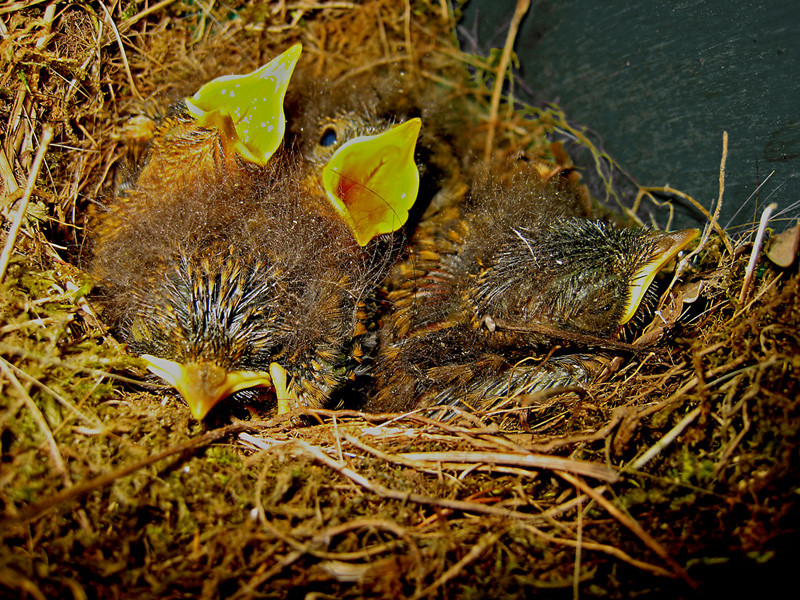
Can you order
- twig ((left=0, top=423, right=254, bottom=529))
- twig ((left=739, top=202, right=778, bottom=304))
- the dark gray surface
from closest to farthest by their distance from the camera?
twig ((left=0, top=423, right=254, bottom=529)) < twig ((left=739, top=202, right=778, bottom=304)) < the dark gray surface

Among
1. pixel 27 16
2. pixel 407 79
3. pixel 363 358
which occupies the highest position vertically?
pixel 27 16

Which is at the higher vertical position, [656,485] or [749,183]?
[749,183]

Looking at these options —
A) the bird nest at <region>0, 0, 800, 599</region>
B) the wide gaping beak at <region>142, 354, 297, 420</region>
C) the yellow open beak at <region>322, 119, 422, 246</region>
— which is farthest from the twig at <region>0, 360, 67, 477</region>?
the yellow open beak at <region>322, 119, 422, 246</region>

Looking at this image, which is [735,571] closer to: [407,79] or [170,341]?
[170,341]

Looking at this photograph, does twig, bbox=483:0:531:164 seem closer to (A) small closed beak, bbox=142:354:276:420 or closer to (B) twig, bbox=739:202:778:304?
(B) twig, bbox=739:202:778:304

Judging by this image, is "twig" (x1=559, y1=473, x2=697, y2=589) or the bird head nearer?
"twig" (x1=559, y1=473, x2=697, y2=589)

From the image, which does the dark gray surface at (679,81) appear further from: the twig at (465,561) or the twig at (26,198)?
the twig at (26,198)

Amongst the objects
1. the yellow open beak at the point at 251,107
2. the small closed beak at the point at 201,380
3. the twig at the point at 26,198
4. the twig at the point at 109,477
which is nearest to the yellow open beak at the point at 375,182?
Result: the yellow open beak at the point at 251,107

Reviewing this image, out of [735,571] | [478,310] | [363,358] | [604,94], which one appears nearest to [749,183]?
[604,94]
